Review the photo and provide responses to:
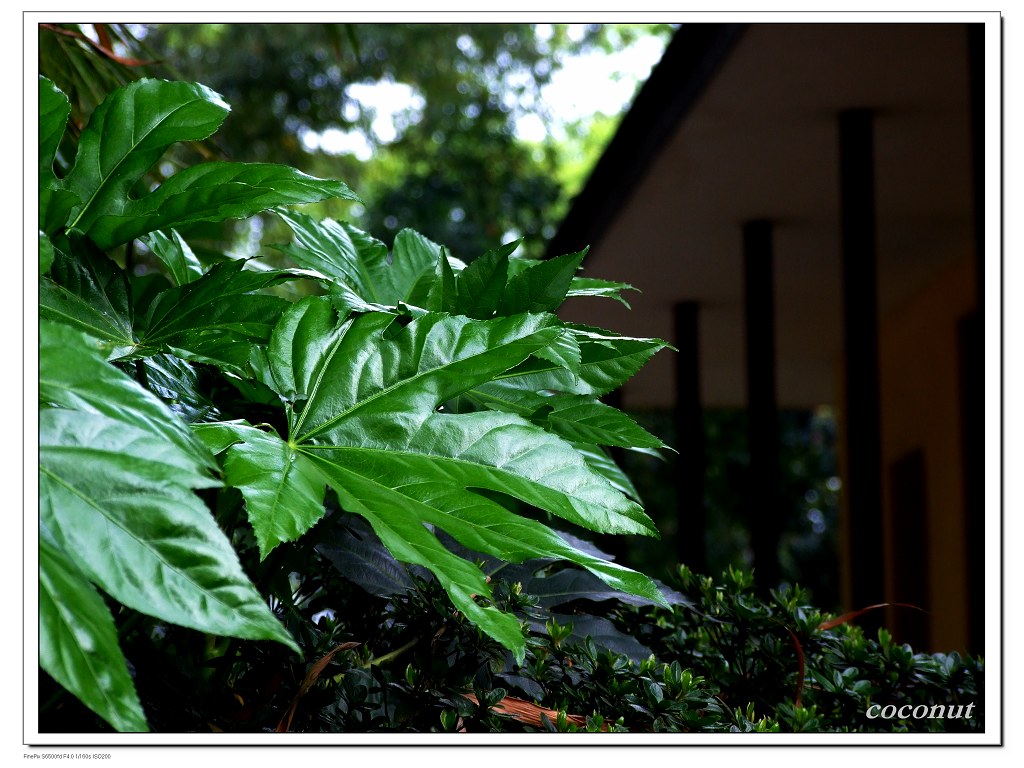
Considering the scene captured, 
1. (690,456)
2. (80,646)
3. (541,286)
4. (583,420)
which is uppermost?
(541,286)

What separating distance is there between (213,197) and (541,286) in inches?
10.4

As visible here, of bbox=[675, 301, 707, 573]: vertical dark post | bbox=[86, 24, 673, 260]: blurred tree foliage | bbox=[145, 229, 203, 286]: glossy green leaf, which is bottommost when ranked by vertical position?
bbox=[675, 301, 707, 573]: vertical dark post

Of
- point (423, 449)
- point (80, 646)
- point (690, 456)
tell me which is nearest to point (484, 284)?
point (423, 449)

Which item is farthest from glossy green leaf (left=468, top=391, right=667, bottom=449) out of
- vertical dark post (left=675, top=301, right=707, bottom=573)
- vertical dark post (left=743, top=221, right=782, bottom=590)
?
vertical dark post (left=675, top=301, right=707, bottom=573)

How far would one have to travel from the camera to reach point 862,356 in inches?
123

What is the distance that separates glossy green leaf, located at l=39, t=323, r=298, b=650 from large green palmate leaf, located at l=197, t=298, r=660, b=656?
2.8 inches

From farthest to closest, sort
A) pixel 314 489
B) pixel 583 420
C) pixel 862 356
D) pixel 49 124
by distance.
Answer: pixel 862 356 < pixel 583 420 < pixel 49 124 < pixel 314 489

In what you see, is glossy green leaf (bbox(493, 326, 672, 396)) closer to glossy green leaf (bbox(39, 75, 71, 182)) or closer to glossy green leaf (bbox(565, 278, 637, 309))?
glossy green leaf (bbox(565, 278, 637, 309))

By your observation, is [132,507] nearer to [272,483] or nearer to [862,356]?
[272,483]

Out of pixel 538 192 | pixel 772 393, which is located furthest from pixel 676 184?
pixel 538 192

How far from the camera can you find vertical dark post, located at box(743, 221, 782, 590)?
13.5 ft

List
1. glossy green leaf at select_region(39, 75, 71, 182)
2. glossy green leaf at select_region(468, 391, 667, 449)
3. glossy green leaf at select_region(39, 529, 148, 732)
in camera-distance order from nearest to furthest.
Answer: glossy green leaf at select_region(39, 529, 148, 732) → glossy green leaf at select_region(39, 75, 71, 182) → glossy green leaf at select_region(468, 391, 667, 449)
